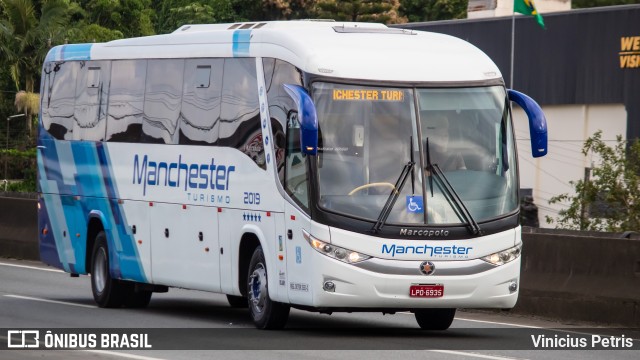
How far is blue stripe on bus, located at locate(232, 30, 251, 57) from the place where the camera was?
16.3 m

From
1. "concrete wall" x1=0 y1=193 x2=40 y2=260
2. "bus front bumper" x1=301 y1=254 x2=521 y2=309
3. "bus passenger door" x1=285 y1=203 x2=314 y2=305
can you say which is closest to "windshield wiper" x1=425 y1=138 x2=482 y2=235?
"bus front bumper" x1=301 y1=254 x2=521 y2=309

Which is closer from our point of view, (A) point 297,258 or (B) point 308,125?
(B) point 308,125

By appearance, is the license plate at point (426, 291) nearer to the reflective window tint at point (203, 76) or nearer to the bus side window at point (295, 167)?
the bus side window at point (295, 167)

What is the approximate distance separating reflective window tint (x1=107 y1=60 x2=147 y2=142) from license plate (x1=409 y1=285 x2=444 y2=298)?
18.4ft

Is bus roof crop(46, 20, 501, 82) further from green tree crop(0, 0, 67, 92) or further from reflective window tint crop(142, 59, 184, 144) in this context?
green tree crop(0, 0, 67, 92)

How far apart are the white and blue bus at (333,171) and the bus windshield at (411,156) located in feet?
0.05

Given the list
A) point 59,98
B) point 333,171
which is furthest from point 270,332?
point 59,98

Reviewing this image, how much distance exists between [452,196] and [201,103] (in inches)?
154

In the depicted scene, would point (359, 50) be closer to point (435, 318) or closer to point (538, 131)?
point (538, 131)

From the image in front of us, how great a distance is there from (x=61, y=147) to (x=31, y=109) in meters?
43.6

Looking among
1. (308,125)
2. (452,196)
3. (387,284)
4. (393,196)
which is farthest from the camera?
(452,196)

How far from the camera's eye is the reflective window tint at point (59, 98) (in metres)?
20.5

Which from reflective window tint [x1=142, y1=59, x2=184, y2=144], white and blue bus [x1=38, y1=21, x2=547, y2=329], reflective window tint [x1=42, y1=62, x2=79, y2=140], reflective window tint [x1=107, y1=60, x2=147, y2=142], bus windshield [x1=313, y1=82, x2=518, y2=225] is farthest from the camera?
reflective window tint [x1=42, y1=62, x2=79, y2=140]

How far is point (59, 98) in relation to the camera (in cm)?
2083
